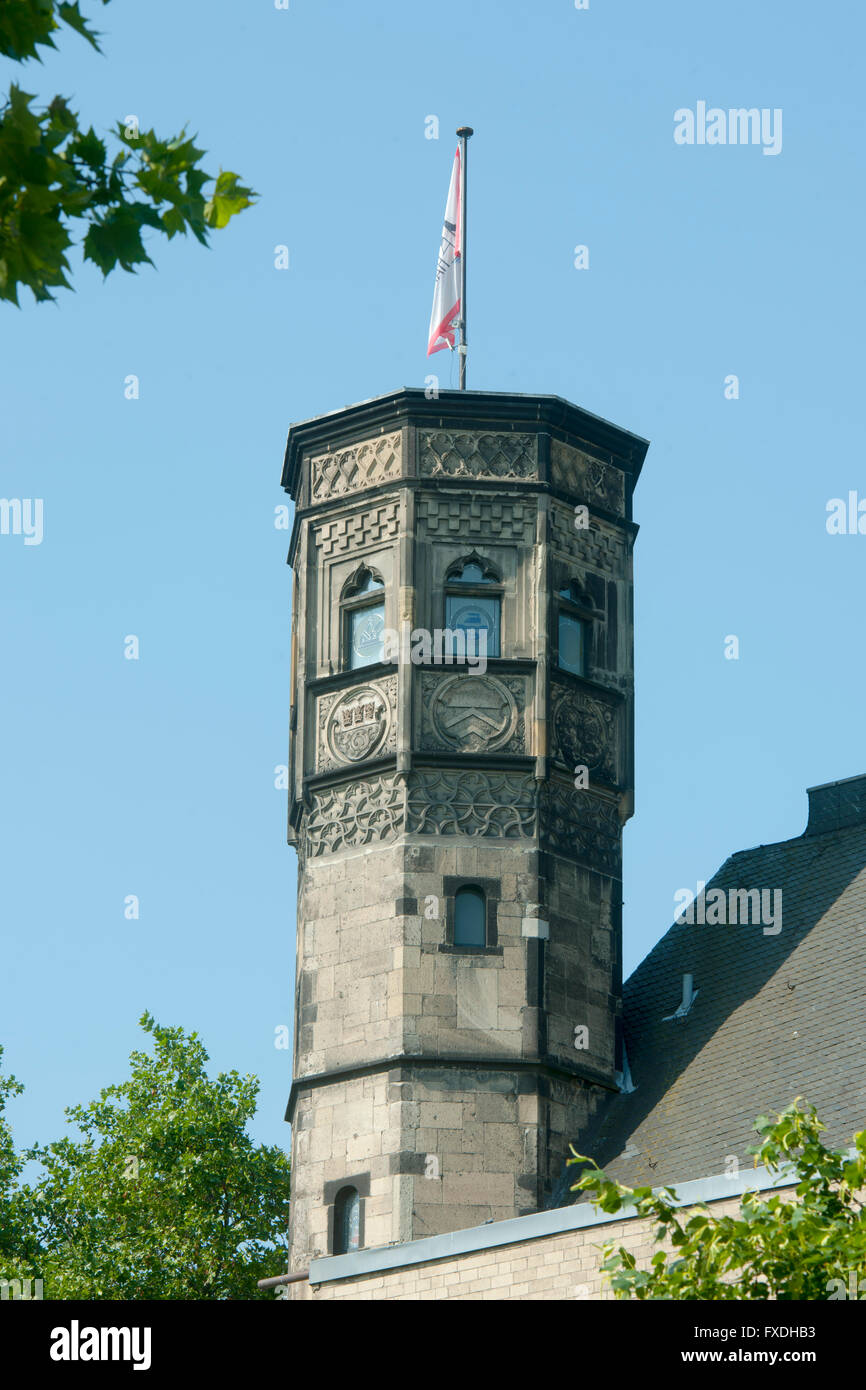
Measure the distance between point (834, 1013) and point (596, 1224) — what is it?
4.19 meters

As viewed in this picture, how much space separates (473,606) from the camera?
31.8 metres

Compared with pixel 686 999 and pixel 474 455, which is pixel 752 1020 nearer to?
pixel 686 999

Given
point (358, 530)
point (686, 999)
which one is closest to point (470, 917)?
point (686, 999)

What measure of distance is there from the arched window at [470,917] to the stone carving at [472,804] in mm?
734

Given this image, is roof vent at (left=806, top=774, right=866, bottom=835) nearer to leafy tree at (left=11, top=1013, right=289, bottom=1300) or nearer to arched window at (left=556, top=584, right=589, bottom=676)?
arched window at (left=556, top=584, right=589, bottom=676)

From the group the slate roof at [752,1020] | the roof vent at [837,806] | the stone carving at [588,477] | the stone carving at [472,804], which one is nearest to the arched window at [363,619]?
the stone carving at [472,804]

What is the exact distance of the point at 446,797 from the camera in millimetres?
30703

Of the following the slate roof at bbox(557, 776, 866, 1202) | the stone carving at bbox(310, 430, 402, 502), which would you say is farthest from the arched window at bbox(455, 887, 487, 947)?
the stone carving at bbox(310, 430, 402, 502)

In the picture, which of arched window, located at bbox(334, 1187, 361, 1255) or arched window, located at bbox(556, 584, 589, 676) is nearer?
arched window, located at bbox(334, 1187, 361, 1255)

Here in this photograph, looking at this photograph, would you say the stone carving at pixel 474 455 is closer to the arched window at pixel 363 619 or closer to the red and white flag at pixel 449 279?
the arched window at pixel 363 619

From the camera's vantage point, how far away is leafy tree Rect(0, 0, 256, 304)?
11.2 meters

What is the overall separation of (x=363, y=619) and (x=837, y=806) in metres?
6.60

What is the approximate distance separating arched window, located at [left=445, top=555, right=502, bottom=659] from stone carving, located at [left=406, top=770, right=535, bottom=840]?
1.61 metres
